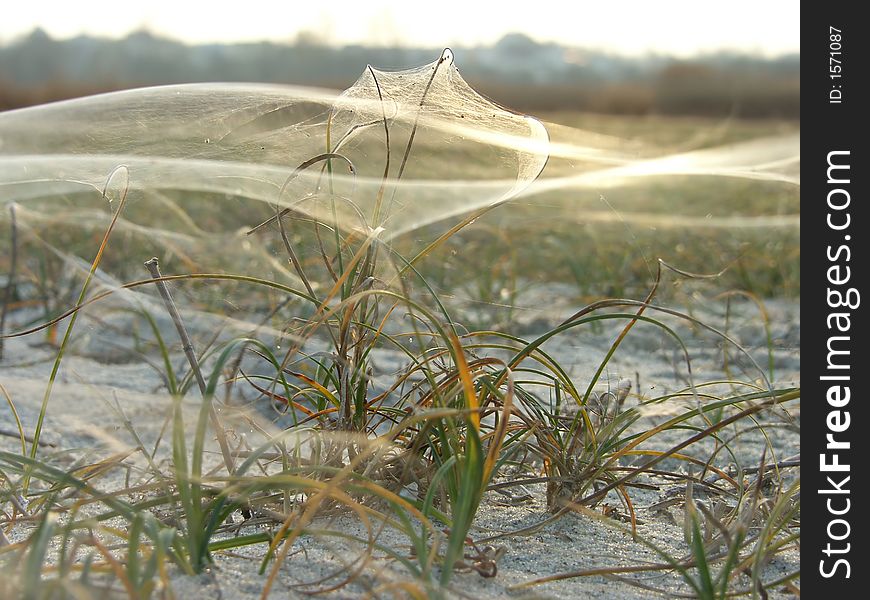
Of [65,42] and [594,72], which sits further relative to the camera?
[65,42]

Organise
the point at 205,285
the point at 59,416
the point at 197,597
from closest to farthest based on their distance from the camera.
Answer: the point at 197,597 → the point at 59,416 → the point at 205,285

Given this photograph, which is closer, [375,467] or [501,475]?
[375,467]

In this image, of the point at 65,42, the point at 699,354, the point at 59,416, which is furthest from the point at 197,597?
the point at 65,42
